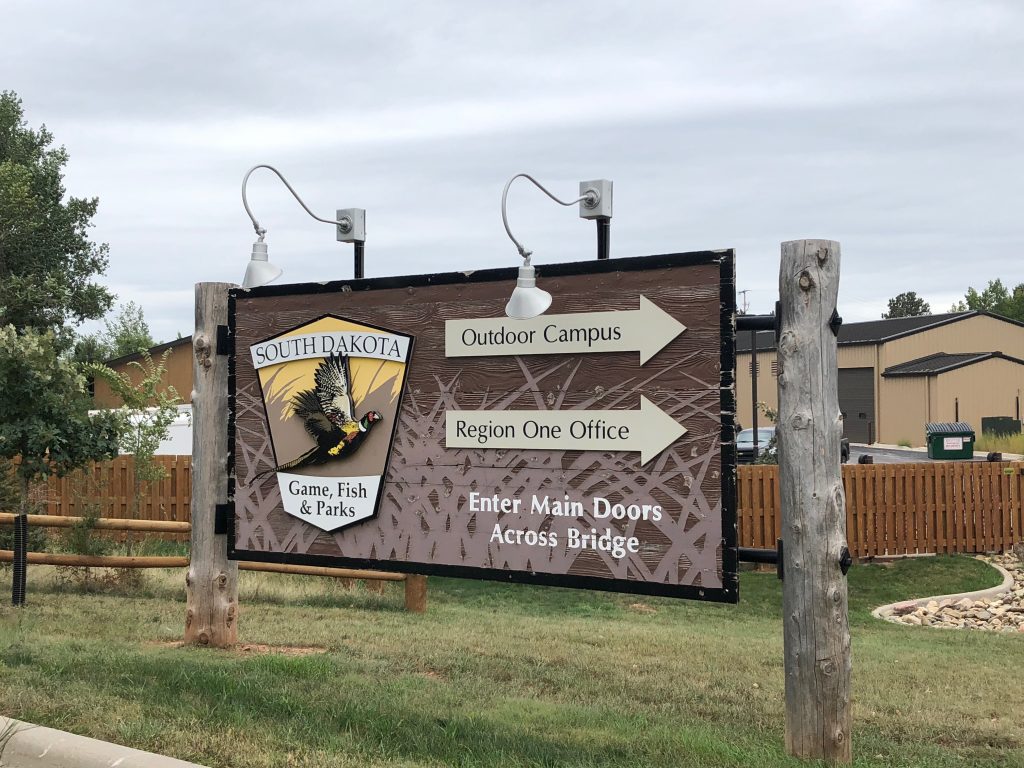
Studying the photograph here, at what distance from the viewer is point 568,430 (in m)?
6.95

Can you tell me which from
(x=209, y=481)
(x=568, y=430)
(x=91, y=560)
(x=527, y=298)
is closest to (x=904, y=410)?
(x=91, y=560)

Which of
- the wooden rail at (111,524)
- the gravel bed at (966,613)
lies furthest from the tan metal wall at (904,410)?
the wooden rail at (111,524)

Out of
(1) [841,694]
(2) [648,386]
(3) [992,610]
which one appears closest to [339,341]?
(2) [648,386]

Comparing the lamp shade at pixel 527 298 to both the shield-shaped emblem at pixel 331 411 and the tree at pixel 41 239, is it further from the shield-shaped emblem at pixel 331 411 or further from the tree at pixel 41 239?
the tree at pixel 41 239

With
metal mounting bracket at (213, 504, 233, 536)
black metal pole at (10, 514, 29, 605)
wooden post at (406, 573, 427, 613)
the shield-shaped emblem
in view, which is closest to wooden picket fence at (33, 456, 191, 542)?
black metal pole at (10, 514, 29, 605)

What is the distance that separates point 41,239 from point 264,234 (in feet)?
135

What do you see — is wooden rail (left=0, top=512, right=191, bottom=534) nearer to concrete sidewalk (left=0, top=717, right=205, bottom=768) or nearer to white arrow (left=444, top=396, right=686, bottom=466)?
white arrow (left=444, top=396, right=686, bottom=466)

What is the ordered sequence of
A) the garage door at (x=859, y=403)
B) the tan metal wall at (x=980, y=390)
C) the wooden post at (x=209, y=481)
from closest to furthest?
the wooden post at (x=209, y=481)
the tan metal wall at (x=980, y=390)
the garage door at (x=859, y=403)

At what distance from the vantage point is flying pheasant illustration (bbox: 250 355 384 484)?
8086 mm

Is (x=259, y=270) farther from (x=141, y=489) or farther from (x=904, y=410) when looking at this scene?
(x=904, y=410)

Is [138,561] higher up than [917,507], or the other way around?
[917,507]

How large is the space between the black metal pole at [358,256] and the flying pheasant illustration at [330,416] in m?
0.91

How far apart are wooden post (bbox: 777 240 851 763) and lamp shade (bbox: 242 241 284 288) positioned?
161 inches

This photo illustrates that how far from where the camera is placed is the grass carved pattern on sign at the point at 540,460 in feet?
21.2
